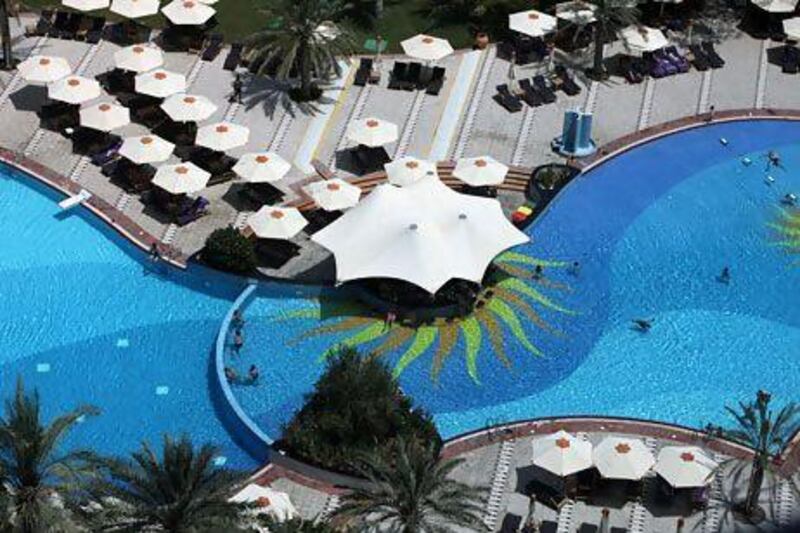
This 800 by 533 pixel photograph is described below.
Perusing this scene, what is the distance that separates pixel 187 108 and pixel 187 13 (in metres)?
7.86

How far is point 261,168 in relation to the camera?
6450cm

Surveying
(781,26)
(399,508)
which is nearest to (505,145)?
(781,26)

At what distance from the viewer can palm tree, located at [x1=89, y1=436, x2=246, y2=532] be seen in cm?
4469

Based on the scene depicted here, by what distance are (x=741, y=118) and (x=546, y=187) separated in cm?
1149

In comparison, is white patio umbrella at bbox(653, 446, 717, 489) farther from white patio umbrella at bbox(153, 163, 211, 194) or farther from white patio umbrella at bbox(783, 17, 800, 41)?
white patio umbrella at bbox(783, 17, 800, 41)

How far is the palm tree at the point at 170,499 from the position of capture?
4469 centimetres

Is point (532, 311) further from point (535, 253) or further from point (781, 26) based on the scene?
point (781, 26)

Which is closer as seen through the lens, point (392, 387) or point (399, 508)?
point (399, 508)

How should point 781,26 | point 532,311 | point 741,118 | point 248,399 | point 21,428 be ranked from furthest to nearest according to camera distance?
point 781,26 < point 741,118 < point 532,311 < point 248,399 < point 21,428

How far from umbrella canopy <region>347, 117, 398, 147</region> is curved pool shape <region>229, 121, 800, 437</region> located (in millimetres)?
7488

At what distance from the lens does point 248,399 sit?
2226 inches

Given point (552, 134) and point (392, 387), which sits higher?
point (552, 134)

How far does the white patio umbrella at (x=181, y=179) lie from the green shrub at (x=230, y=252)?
307 centimetres

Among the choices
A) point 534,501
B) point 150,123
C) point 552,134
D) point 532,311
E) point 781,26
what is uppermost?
point 781,26
